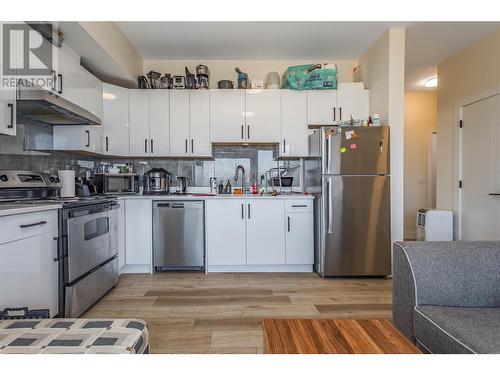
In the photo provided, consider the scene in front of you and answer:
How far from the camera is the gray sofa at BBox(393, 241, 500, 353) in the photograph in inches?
52.5

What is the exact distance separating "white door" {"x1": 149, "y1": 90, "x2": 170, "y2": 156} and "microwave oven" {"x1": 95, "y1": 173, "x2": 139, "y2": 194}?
43 cm

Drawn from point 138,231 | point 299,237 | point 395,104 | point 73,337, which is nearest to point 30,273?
point 73,337

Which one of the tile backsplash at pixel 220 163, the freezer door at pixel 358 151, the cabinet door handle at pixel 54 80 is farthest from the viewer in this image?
the tile backsplash at pixel 220 163

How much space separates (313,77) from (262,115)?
772 millimetres

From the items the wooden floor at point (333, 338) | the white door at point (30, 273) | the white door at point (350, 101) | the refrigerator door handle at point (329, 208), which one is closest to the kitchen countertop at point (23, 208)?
the white door at point (30, 273)

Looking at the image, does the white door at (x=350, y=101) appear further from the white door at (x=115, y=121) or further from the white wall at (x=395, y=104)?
the white door at (x=115, y=121)

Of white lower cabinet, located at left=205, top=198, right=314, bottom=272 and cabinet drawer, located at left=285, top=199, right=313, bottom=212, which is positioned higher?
cabinet drawer, located at left=285, top=199, right=313, bottom=212

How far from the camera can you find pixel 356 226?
11.0 feet

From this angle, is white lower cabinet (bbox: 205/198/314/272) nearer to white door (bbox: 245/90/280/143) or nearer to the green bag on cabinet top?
white door (bbox: 245/90/280/143)

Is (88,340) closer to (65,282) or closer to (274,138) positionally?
(65,282)

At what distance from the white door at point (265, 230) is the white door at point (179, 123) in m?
1.12

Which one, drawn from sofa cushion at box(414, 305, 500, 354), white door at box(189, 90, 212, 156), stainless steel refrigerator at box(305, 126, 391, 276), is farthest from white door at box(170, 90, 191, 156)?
sofa cushion at box(414, 305, 500, 354)

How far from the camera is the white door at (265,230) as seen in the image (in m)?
3.55
